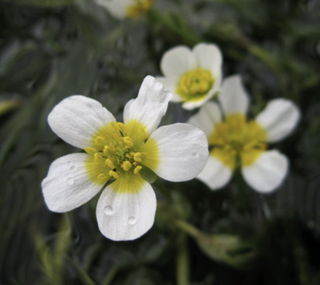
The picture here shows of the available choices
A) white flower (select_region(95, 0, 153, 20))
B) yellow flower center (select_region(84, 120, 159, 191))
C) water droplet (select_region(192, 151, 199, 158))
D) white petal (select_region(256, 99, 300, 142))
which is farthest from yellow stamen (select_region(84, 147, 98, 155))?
white flower (select_region(95, 0, 153, 20))

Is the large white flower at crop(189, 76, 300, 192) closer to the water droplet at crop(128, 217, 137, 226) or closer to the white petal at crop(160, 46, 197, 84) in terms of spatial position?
the white petal at crop(160, 46, 197, 84)

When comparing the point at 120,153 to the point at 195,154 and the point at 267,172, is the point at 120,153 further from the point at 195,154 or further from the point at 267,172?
the point at 267,172

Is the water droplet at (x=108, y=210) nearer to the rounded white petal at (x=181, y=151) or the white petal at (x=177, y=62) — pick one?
the rounded white petal at (x=181, y=151)

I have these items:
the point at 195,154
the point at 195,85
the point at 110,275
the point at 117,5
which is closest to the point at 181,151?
the point at 195,154

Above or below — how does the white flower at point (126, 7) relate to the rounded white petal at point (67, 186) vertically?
above

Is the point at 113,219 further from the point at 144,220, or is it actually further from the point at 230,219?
the point at 230,219

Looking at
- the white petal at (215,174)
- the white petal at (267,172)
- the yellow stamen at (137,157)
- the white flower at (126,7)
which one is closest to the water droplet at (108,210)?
the yellow stamen at (137,157)
